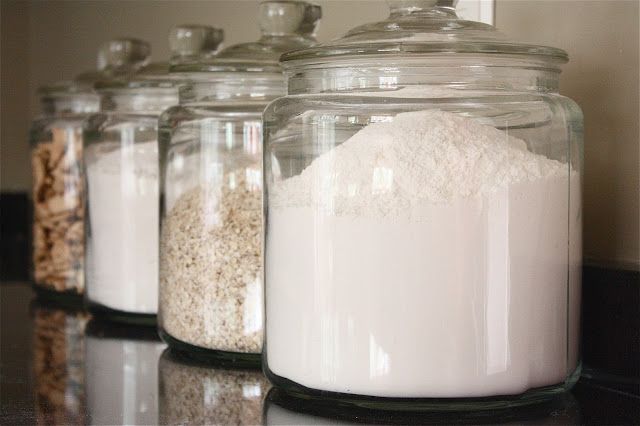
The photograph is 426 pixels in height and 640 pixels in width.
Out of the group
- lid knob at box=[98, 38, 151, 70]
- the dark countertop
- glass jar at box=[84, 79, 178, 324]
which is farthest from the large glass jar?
the dark countertop

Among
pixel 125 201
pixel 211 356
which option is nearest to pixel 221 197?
→ pixel 211 356

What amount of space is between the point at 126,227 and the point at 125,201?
0.03 m

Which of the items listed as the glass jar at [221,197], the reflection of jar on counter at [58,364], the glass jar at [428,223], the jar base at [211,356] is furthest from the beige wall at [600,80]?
the reflection of jar on counter at [58,364]

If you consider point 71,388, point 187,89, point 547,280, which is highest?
point 187,89

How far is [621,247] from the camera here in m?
0.86

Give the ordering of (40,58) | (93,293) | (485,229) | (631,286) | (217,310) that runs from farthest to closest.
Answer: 1. (40,58)
2. (93,293)
3. (217,310)
4. (631,286)
5. (485,229)

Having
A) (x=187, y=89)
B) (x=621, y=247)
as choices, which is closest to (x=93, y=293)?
(x=187, y=89)

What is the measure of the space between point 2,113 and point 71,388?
1.40 meters

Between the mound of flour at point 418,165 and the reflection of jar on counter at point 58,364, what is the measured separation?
25 cm

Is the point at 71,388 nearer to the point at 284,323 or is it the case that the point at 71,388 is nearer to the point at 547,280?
the point at 284,323

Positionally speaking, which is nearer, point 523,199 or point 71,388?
point 523,199

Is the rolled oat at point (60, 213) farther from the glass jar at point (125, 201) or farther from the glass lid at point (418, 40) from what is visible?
the glass lid at point (418, 40)

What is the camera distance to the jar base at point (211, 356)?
3.05 feet

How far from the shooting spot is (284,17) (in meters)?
0.99
